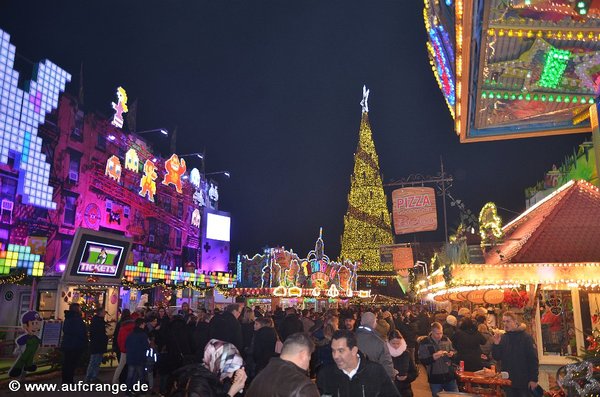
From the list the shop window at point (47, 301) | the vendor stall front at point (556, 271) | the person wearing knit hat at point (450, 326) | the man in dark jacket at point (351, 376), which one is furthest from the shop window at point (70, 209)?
the man in dark jacket at point (351, 376)

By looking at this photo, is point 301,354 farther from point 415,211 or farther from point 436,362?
point 415,211

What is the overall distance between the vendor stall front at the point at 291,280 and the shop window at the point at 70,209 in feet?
52.2

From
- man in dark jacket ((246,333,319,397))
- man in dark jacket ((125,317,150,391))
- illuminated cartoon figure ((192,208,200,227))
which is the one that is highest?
illuminated cartoon figure ((192,208,200,227))

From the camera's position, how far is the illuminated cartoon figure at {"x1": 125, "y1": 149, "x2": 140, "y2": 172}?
37.5 meters

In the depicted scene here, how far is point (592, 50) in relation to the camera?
6.95m

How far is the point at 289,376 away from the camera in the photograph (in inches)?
129

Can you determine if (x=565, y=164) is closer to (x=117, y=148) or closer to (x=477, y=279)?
(x=477, y=279)

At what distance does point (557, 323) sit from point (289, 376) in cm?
1282

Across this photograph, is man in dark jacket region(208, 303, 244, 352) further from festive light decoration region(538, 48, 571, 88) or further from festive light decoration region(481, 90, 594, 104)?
festive light decoration region(538, 48, 571, 88)

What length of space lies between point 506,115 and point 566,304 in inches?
281

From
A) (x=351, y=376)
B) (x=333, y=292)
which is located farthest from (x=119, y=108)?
(x=351, y=376)

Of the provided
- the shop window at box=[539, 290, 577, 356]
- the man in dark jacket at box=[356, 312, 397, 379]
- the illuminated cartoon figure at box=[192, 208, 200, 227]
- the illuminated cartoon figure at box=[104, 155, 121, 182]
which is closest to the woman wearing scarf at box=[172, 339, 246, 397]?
the man in dark jacket at box=[356, 312, 397, 379]

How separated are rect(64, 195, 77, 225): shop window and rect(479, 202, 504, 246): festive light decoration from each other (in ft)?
83.8

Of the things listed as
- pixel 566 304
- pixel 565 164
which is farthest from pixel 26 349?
pixel 565 164
